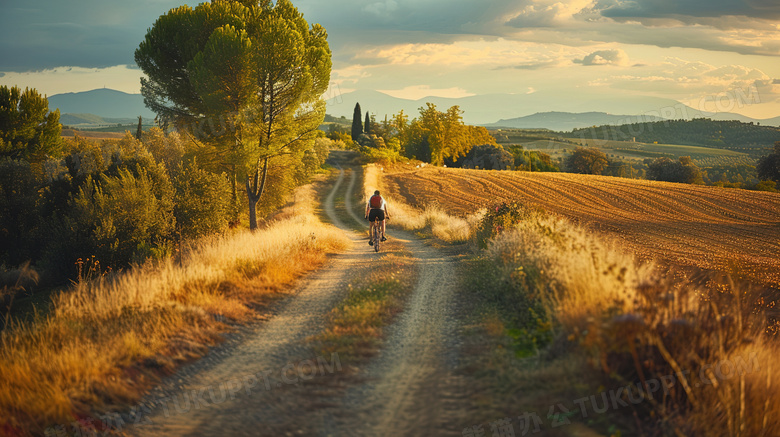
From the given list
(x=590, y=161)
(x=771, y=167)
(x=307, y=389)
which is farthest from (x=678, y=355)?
(x=590, y=161)

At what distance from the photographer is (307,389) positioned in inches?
214

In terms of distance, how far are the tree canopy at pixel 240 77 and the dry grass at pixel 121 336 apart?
11224 millimetres

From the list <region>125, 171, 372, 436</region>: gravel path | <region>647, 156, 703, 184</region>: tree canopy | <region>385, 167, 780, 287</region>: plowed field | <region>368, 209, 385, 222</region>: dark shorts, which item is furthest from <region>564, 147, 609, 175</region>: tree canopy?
<region>125, 171, 372, 436</region>: gravel path

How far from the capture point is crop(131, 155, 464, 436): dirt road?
4629mm

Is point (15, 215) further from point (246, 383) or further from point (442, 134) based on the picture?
point (442, 134)

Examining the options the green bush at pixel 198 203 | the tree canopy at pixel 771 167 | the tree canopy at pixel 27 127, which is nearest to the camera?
the green bush at pixel 198 203

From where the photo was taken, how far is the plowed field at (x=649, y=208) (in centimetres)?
2197

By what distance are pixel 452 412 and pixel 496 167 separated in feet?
261

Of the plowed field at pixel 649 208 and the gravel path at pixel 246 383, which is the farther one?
the plowed field at pixel 649 208

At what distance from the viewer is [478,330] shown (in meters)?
7.41

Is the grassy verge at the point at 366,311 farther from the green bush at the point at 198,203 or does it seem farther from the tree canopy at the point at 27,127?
the tree canopy at the point at 27,127

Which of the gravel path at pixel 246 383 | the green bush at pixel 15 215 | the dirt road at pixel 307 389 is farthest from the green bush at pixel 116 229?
the dirt road at pixel 307 389

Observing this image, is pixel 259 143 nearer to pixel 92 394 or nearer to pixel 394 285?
pixel 394 285

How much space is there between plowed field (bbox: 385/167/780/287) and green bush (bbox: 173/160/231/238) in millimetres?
15467
